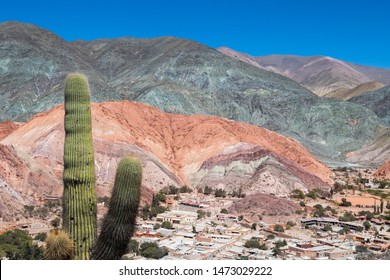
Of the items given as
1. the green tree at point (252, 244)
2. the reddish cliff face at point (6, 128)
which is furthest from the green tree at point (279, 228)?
the reddish cliff face at point (6, 128)

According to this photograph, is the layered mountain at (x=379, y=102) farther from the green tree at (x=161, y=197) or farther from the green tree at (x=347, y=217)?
the green tree at (x=161, y=197)

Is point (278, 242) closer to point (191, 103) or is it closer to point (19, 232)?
point (19, 232)

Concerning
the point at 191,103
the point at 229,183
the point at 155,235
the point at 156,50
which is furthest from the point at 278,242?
the point at 156,50

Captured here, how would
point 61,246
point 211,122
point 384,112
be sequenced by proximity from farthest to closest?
point 384,112, point 211,122, point 61,246

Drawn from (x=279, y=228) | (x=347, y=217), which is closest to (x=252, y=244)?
(x=279, y=228)

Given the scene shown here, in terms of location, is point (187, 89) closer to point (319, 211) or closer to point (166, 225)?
point (319, 211)

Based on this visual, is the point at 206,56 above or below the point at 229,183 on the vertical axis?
above
